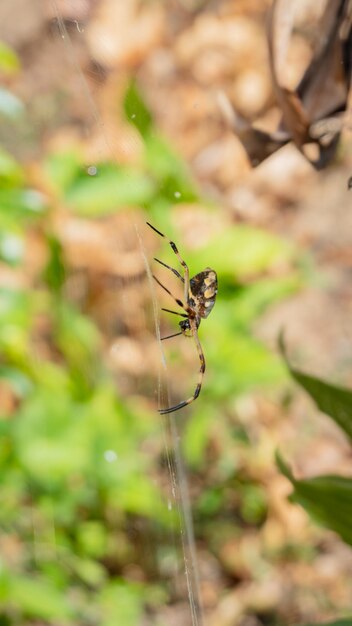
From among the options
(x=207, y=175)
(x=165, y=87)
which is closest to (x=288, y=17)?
(x=207, y=175)

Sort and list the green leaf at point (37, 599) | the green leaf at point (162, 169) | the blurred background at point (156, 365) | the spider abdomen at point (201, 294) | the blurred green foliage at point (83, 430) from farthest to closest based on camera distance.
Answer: the blurred green foliage at point (83, 430) < the green leaf at point (37, 599) < the blurred background at point (156, 365) < the green leaf at point (162, 169) < the spider abdomen at point (201, 294)

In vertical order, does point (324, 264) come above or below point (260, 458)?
above

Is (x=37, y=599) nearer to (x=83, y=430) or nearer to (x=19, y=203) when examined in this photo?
(x=83, y=430)

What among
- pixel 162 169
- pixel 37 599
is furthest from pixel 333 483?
pixel 37 599

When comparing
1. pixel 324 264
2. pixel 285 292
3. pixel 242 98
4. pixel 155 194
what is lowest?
pixel 155 194

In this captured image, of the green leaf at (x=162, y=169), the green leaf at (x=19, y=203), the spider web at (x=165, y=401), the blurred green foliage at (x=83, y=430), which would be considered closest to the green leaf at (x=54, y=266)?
the blurred green foliage at (x=83, y=430)

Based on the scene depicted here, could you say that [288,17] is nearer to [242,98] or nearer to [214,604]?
[214,604]

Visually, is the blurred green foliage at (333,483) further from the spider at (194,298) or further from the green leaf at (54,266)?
the green leaf at (54,266)
